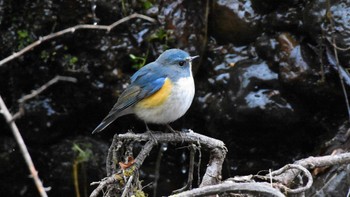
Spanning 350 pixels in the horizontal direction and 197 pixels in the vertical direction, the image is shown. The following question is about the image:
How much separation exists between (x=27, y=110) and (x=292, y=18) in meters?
3.01

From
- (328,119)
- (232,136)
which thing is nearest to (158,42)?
(232,136)

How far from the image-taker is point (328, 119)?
6039 millimetres

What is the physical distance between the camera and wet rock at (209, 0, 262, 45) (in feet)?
20.5

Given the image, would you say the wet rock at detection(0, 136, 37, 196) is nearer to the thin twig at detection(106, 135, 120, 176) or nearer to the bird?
the bird

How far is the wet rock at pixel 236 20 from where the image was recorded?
6.25 meters

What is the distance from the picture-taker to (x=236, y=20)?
20.5 ft

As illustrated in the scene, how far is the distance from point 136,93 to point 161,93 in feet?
0.71

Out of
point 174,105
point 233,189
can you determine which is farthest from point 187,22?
point 233,189

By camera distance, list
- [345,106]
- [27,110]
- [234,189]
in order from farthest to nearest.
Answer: [27,110] < [345,106] < [234,189]

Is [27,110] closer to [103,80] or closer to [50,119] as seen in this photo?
[50,119]

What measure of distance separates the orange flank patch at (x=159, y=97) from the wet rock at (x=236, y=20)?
208cm

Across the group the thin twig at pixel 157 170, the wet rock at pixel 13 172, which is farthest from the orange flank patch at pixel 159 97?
the wet rock at pixel 13 172

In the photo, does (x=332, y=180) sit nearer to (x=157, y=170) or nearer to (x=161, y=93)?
(x=161, y=93)

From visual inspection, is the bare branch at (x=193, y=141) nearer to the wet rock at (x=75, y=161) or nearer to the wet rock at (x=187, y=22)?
the wet rock at (x=187, y=22)
